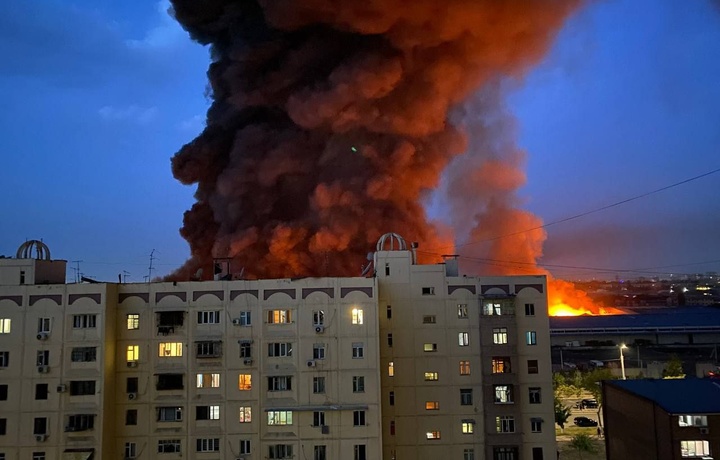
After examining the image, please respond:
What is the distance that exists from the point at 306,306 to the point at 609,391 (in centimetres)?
1531

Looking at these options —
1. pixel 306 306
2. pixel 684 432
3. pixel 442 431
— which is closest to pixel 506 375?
pixel 442 431

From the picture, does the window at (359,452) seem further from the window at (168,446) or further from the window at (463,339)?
the window at (168,446)

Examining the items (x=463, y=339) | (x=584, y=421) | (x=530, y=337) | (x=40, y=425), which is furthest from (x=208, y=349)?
(x=584, y=421)

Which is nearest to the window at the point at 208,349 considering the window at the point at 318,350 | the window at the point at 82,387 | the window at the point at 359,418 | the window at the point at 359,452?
the window at the point at 318,350

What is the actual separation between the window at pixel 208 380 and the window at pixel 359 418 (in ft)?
20.5

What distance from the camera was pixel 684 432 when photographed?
22.8m

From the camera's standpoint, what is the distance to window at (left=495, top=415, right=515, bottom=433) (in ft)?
89.8

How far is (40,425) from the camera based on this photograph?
82.2ft

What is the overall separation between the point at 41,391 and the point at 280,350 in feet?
33.9

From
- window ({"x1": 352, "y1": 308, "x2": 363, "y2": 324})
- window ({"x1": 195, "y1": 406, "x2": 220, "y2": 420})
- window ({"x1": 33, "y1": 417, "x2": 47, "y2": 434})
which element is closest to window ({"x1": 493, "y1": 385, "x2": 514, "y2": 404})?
window ({"x1": 352, "y1": 308, "x2": 363, "y2": 324})

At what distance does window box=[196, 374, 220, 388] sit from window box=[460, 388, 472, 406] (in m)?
11.3

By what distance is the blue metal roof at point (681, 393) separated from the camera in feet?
75.6

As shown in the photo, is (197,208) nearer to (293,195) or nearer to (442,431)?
(293,195)

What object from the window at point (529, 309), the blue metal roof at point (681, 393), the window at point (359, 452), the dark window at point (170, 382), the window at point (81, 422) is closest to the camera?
the blue metal roof at point (681, 393)
